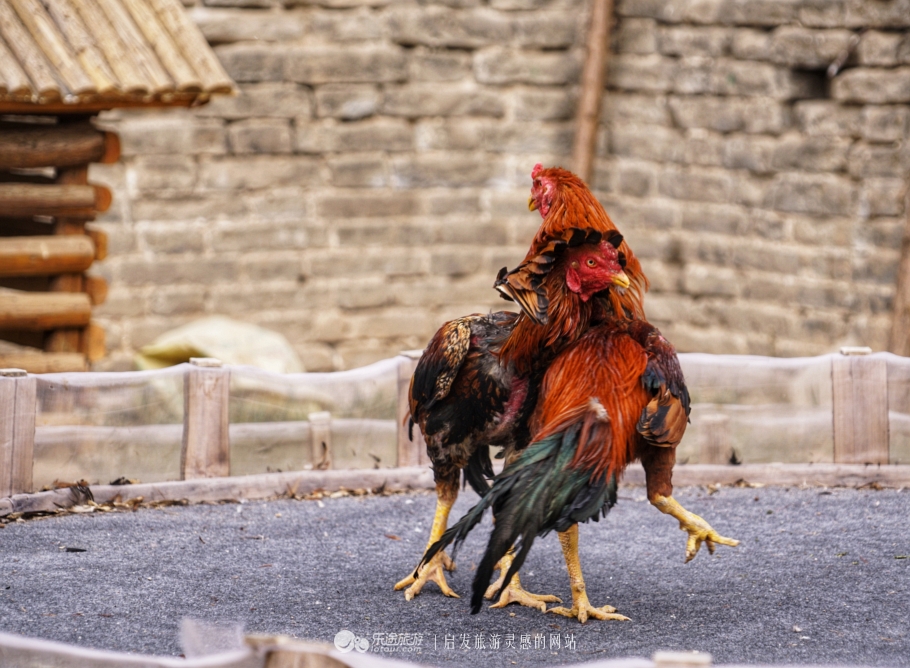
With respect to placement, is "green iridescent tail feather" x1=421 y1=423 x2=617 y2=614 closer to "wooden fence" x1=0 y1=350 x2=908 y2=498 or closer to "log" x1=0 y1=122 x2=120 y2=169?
"wooden fence" x1=0 y1=350 x2=908 y2=498

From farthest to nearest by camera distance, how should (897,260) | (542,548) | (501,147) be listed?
1. (501,147)
2. (897,260)
3. (542,548)

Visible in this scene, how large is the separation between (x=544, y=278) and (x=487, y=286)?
7075mm

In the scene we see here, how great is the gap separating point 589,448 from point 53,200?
4804mm

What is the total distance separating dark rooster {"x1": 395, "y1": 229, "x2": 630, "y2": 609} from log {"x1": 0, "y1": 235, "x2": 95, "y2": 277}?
3.54m

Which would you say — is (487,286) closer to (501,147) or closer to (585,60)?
(501,147)

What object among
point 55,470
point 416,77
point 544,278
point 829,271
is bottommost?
point 55,470

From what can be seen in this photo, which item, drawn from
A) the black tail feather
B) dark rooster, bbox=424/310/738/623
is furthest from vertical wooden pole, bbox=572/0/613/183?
dark rooster, bbox=424/310/738/623

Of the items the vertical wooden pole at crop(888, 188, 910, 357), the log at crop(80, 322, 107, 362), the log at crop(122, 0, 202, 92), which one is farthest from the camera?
the vertical wooden pole at crop(888, 188, 910, 357)

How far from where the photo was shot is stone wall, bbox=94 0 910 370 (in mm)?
10219

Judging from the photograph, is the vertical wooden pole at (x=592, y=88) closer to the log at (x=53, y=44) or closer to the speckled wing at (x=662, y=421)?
the log at (x=53, y=44)

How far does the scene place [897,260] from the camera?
377 inches

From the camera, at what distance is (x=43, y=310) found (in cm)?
793

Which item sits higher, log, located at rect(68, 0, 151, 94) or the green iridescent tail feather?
log, located at rect(68, 0, 151, 94)

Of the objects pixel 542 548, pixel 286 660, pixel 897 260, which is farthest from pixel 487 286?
pixel 286 660
